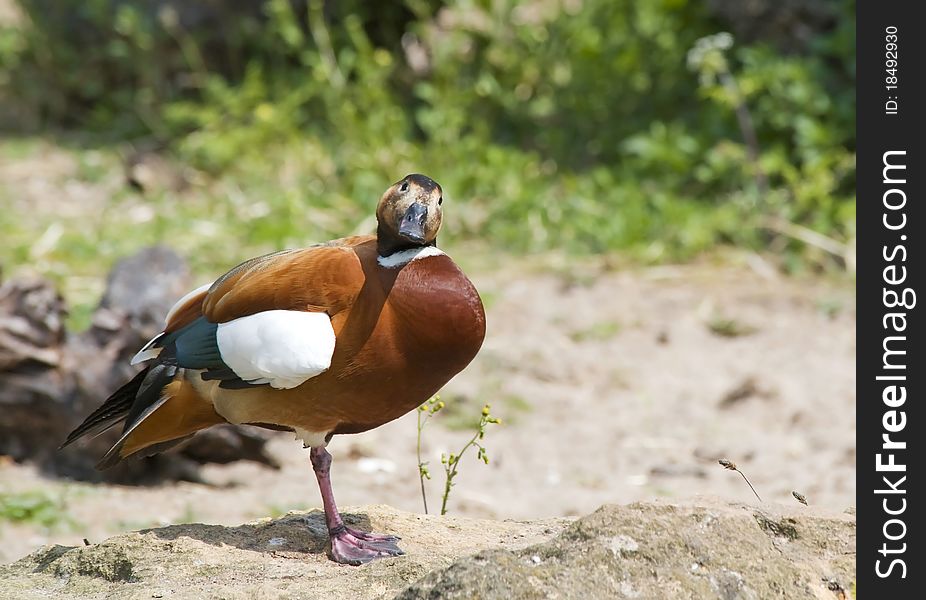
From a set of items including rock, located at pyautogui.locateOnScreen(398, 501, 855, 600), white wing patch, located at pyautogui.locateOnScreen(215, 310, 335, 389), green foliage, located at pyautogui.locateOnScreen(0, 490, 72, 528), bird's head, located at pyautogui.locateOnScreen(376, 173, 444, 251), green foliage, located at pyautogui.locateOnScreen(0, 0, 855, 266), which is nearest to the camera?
rock, located at pyautogui.locateOnScreen(398, 501, 855, 600)

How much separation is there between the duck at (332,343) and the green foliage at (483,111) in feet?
12.2

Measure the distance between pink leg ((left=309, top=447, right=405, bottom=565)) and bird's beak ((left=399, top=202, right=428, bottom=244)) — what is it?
2.21 ft

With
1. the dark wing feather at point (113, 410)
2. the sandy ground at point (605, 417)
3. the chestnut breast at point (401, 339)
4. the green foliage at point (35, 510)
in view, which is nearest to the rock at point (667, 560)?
the chestnut breast at point (401, 339)

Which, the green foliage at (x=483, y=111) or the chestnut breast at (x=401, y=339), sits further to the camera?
the green foliage at (x=483, y=111)

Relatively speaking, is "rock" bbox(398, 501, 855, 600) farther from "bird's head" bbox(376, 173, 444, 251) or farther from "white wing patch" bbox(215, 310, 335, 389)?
"bird's head" bbox(376, 173, 444, 251)

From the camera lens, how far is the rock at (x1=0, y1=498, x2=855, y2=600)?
2.55m

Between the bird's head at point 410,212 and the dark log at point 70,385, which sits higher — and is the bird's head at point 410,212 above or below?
above

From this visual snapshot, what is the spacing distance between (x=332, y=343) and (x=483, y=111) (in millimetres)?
5557

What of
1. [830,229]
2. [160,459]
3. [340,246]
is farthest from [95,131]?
[340,246]

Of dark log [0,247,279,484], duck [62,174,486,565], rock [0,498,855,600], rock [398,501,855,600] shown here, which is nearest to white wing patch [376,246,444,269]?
duck [62,174,486,565]

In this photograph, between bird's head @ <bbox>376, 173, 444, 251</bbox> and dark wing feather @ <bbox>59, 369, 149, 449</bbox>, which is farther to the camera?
dark wing feather @ <bbox>59, 369, 149, 449</bbox>

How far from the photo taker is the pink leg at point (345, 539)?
127 inches

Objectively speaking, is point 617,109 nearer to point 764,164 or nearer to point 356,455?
point 764,164

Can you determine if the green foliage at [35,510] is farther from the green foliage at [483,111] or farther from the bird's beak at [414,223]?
the green foliage at [483,111]
